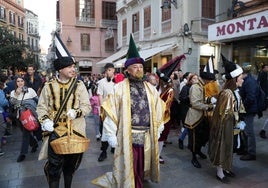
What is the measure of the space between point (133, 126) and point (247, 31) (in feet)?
28.3

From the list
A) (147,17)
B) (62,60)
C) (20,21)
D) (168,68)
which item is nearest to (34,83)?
(168,68)

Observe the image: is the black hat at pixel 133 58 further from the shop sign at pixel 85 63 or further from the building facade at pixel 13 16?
the building facade at pixel 13 16

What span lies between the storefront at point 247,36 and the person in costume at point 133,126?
7821 millimetres

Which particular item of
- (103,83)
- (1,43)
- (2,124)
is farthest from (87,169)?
(1,43)

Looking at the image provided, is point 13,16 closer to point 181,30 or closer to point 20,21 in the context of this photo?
point 20,21

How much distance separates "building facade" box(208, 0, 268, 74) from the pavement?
17.7ft

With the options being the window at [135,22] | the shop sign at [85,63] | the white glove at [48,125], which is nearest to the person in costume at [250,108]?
the white glove at [48,125]

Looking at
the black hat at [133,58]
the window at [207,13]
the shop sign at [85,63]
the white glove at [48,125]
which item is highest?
the window at [207,13]

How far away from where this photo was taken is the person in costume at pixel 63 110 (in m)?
3.45

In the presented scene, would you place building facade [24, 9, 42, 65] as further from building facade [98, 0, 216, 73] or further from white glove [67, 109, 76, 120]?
white glove [67, 109, 76, 120]

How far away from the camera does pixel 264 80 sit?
8.65 m

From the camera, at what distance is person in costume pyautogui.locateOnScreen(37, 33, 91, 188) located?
11.3ft

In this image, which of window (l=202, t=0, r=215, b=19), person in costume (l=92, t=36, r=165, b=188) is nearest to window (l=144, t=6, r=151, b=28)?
window (l=202, t=0, r=215, b=19)

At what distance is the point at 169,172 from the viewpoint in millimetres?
4871
